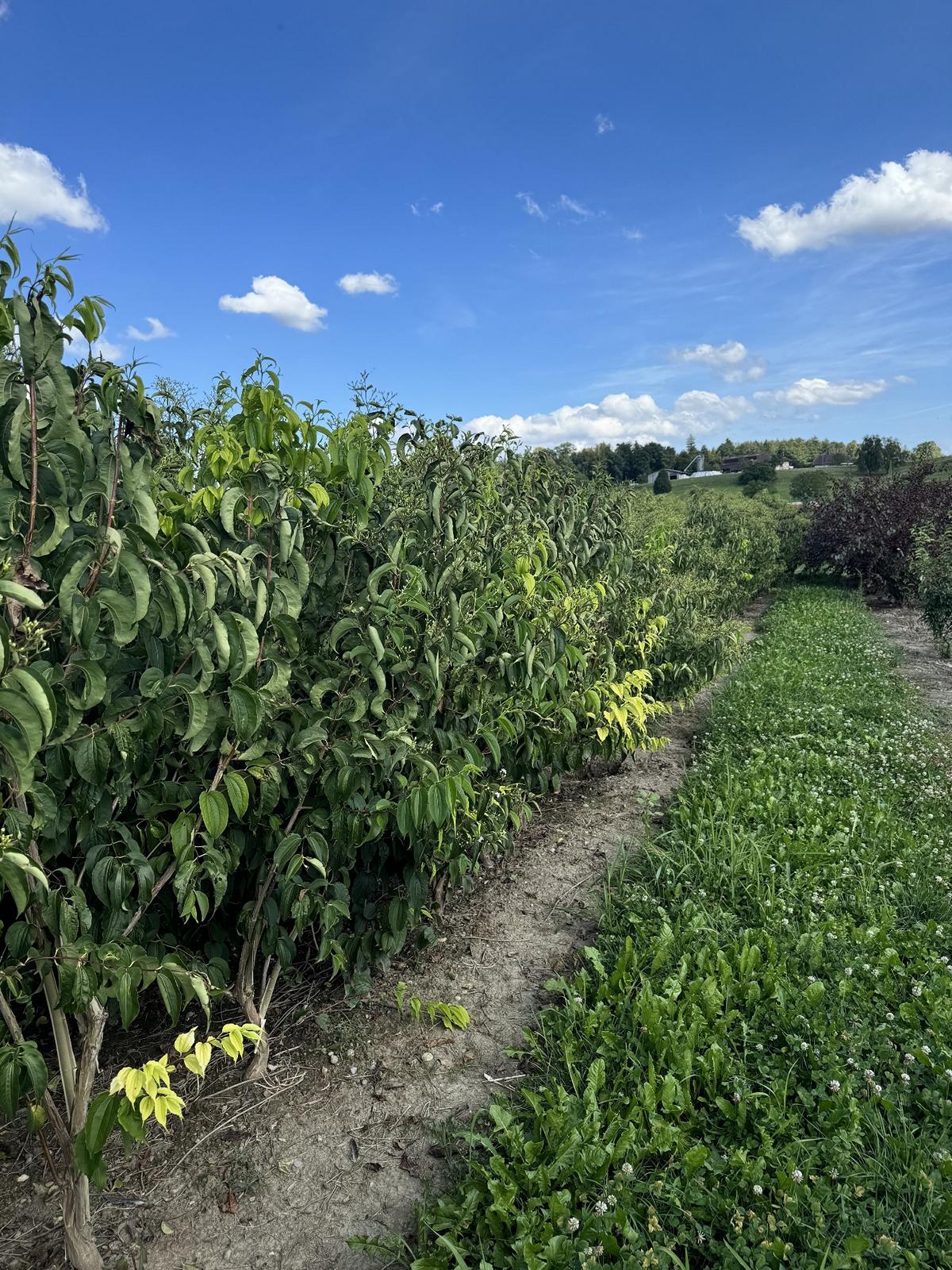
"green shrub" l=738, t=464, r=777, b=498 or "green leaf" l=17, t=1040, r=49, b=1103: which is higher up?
"green shrub" l=738, t=464, r=777, b=498

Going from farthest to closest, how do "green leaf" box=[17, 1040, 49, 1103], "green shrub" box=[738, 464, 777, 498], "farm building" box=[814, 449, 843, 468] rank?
"farm building" box=[814, 449, 843, 468] < "green shrub" box=[738, 464, 777, 498] < "green leaf" box=[17, 1040, 49, 1103]

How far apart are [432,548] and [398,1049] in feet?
5.81

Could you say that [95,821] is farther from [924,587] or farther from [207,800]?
[924,587]

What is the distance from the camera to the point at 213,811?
173 centimetres

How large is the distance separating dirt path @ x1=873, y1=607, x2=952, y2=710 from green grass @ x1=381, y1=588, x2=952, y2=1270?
3.75 meters

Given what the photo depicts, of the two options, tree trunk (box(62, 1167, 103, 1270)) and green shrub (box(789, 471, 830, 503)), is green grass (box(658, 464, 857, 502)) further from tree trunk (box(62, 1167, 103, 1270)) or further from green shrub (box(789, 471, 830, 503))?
tree trunk (box(62, 1167, 103, 1270))

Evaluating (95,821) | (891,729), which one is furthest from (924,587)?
(95,821)

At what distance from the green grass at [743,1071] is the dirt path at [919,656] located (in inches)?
148

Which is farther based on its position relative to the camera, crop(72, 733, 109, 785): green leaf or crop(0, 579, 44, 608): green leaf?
crop(72, 733, 109, 785): green leaf

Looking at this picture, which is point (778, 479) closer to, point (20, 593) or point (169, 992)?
point (169, 992)

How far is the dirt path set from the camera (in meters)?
7.64

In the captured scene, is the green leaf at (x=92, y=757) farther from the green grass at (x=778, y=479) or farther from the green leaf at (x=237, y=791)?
the green grass at (x=778, y=479)

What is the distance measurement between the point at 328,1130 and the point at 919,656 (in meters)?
9.22

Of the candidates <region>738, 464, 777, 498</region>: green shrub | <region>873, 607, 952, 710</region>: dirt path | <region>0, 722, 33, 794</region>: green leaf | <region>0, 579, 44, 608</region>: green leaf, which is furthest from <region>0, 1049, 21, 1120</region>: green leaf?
<region>738, 464, 777, 498</region>: green shrub
